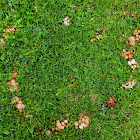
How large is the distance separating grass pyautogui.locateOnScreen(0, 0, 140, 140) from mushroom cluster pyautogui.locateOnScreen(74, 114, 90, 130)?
0.24 feet

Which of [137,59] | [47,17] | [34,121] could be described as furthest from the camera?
[137,59]

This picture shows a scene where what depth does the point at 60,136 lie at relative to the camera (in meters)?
2.68

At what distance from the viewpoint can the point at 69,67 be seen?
2836mm

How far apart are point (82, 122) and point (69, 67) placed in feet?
3.43

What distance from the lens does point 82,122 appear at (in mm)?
2770

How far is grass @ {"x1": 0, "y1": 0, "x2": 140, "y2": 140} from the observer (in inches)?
105

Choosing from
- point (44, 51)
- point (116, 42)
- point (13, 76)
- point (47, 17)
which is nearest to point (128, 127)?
point (116, 42)

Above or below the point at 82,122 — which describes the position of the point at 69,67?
above

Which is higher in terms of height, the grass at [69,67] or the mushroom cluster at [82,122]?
the grass at [69,67]

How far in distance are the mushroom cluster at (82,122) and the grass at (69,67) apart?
2.9 inches

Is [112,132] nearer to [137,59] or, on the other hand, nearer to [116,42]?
[137,59]

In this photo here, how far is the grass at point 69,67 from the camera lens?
105 inches

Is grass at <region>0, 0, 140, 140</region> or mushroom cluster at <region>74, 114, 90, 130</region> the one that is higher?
grass at <region>0, 0, 140, 140</region>

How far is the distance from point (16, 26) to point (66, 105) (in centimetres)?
171
